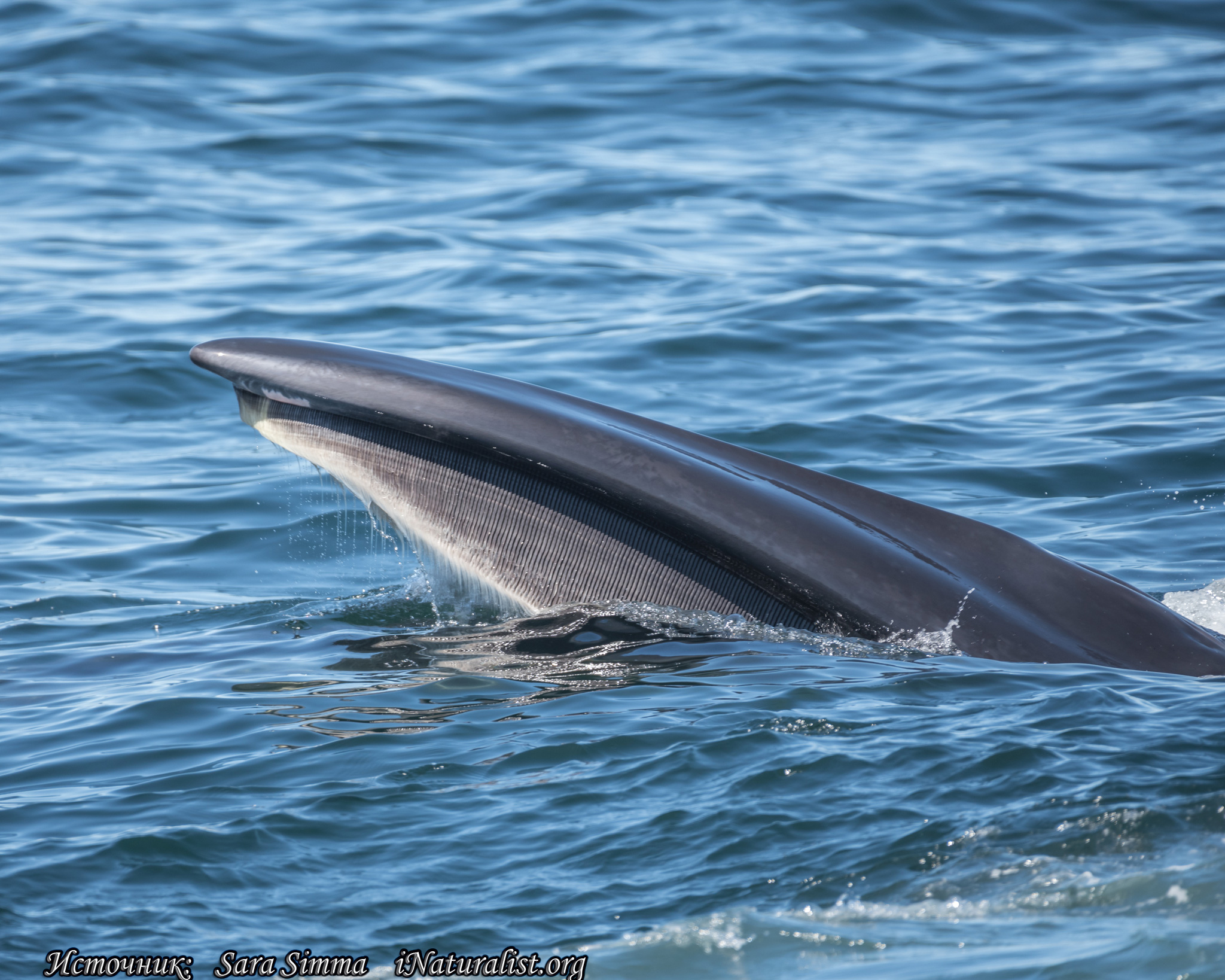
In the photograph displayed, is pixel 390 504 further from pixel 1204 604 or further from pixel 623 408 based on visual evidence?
pixel 623 408

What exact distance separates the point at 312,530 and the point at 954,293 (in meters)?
7.60

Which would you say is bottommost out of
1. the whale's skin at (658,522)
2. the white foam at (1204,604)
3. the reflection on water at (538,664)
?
the white foam at (1204,604)

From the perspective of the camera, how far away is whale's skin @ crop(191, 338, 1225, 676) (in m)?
5.20

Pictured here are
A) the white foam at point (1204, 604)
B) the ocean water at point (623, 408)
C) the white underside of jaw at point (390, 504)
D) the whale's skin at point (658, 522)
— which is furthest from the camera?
the white foam at point (1204, 604)

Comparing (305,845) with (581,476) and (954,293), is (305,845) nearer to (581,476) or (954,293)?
(581,476)

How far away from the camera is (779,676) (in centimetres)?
527

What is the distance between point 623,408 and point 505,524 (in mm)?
5771

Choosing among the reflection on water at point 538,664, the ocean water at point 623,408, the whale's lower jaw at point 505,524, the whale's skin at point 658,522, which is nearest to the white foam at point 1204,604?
the ocean water at point 623,408

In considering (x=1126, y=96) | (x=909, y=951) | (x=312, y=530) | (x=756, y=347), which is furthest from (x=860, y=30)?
(x=909, y=951)

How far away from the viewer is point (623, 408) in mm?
11125

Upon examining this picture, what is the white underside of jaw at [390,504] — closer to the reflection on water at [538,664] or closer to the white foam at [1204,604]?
the reflection on water at [538,664]

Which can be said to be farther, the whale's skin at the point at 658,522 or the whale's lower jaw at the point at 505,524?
the whale's lower jaw at the point at 505,524

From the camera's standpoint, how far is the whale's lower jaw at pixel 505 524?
5328 millimetres

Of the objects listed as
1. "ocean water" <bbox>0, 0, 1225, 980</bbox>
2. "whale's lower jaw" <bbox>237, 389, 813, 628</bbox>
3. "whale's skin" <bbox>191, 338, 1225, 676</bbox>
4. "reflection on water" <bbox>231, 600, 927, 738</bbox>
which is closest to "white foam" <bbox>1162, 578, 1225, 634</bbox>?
"ocean water" <bbox>0, 0, 1225, 980</bbox>
